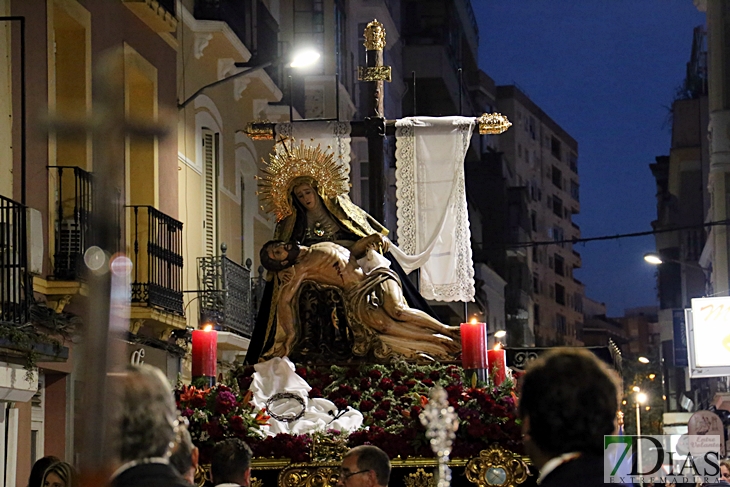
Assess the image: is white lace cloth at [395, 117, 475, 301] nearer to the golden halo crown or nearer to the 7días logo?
the golden halo crown

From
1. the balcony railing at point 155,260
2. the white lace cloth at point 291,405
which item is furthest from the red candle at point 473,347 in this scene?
the balcony railing at point 155,260

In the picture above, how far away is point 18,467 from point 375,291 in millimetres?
4860

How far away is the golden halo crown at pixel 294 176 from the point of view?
369 inches

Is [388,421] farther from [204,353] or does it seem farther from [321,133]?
[321,133]

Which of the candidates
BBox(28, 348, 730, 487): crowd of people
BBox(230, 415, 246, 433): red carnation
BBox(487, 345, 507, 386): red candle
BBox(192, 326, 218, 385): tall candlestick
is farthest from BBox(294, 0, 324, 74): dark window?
BBox(28, 348, 730, 487): crowd of people

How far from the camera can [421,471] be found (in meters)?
7.43

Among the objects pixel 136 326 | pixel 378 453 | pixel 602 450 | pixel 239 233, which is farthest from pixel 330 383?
pixel 239 233

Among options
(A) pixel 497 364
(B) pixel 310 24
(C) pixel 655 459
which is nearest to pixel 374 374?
(A) pixel 497 364

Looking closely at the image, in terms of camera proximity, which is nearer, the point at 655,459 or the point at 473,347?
the point at 473,347

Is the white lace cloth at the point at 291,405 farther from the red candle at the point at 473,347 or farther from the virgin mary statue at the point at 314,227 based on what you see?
the red candle at the point at 473,347

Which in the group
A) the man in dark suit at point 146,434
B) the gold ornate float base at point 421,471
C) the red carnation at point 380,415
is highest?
the red carnation at point 380,415

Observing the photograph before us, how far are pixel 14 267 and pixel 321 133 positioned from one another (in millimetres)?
2581

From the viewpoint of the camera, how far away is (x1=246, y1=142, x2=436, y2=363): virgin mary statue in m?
8.88

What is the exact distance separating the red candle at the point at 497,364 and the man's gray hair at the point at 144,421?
17.9ft
